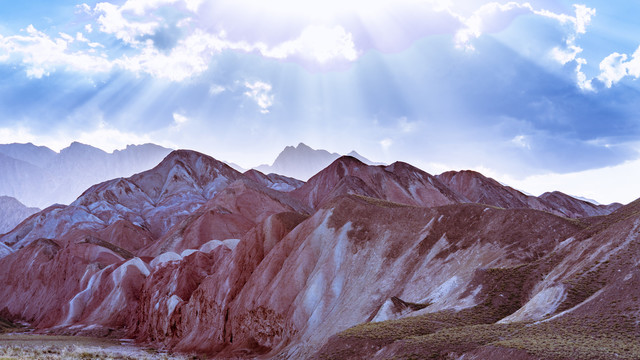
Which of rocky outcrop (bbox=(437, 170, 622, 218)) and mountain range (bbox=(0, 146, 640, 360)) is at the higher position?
rocky outcrop (bbox=(437, 170, 622, 218))

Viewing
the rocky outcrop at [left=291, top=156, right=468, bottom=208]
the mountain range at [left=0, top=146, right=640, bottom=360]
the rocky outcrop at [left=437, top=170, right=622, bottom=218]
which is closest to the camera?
the mountain range at [left=0, top=146, right=640, bottom=360]

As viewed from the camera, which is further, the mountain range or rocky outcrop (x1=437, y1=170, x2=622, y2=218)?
rocky outcrop (x1=437, y1=170, x2=622, y2=218)

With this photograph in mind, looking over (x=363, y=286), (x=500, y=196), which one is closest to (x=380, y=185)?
(x=500, y=196)

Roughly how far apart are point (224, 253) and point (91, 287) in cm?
2837

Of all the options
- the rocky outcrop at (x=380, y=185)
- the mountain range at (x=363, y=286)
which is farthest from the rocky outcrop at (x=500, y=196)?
the mountain range at (x=363, y=286)

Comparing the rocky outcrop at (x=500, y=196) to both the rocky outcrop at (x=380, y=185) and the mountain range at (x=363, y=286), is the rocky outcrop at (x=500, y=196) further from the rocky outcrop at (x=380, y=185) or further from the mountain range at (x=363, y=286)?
the mountain range at (x=363, y=286)

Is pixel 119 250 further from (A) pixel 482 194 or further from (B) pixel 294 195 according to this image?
(A) pixel 482 194

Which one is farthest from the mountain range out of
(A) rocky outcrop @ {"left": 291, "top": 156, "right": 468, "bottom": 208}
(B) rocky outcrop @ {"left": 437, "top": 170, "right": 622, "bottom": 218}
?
(B) rocky outcrop @ {"left": 437, "top": 170, "right": 622, "bottom": 218}

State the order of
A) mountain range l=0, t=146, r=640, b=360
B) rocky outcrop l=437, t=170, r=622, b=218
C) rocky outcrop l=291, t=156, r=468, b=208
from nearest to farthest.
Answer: mountain range l=0, t=146, r=640, b=360
rocky outcrop l=291, t=156, r=468, b=208
rocky outcrop l=437, t=170, r=622, b=218

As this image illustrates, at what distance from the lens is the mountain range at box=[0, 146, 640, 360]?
2608cm

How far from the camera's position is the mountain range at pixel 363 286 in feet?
85.6

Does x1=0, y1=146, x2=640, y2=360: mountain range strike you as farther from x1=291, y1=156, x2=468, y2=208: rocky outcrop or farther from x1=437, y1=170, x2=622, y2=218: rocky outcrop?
x1=437, y1=170, x2=622, y2=218: rocky outcrop

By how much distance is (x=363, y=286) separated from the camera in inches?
1933

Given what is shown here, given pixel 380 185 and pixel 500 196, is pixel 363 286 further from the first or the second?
pixel 500 196
